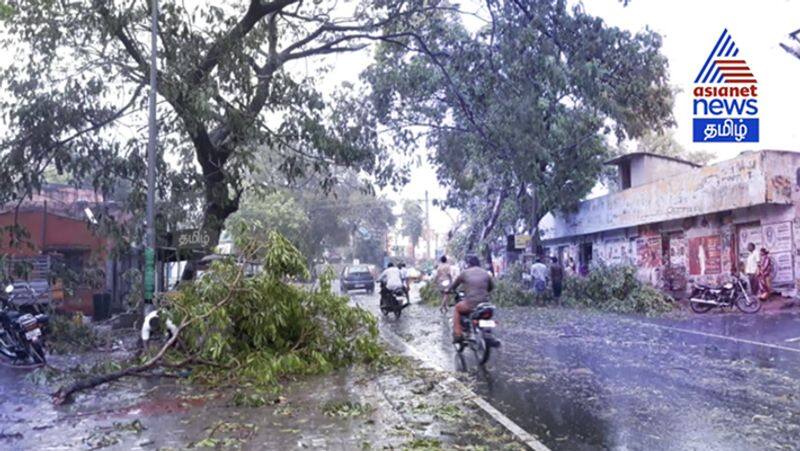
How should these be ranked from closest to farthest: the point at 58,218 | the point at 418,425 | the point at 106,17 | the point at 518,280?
the point at 418,425 < the point at 106,17 < the point at 58,218 < the point at 518,280

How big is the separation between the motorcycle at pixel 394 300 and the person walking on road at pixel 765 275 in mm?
10552

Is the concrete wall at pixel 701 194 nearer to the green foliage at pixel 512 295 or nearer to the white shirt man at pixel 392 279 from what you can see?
the green foliage at pixel 512 295

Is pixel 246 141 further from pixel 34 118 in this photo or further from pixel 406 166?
pixel 406 166

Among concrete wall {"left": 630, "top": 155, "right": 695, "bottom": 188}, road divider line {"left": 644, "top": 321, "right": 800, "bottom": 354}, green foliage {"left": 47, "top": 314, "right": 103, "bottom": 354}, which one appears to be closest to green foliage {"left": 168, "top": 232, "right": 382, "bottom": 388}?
green foliage {"left": 47, "top": 314, "right": 103, "bottom": 354}

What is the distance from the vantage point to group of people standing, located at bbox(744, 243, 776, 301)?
69.7ft

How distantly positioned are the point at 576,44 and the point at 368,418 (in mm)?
10758

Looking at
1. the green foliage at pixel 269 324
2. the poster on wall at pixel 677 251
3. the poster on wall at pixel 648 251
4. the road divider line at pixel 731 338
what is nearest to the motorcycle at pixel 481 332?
the green foliage at pixel 269 324

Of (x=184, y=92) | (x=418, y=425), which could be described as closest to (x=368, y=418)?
(x=418, y=425)

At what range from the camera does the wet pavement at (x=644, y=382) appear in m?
6.71

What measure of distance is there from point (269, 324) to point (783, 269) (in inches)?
658

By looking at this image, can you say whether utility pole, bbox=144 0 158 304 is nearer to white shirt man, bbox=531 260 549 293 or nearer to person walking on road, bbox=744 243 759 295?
white shirt man, bbox=531 260 549 293

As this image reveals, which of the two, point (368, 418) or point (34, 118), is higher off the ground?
point (34, 118)

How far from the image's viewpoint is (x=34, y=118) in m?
15.0

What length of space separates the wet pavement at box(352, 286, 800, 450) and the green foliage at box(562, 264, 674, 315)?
541cm
